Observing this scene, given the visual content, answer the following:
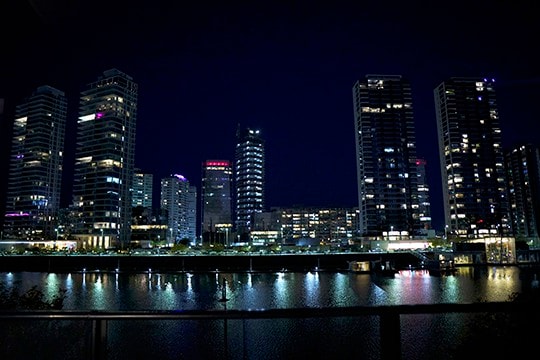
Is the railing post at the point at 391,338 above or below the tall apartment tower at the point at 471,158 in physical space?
Answer: below

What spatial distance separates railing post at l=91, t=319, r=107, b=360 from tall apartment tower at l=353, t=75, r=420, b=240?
171706 mm

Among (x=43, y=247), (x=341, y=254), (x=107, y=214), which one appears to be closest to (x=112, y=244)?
(x=107, y=214)

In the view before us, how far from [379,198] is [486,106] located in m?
63.1

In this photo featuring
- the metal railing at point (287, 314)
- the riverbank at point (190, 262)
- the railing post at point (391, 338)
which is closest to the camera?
the metal railing at point (287, 314)

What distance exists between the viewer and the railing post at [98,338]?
13.7 ft

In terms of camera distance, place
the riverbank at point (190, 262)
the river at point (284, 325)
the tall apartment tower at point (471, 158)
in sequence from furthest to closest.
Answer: the tall apartment tower at point (471, 158) < the riverbank at point (190, 262) < the river at point (284, 325)

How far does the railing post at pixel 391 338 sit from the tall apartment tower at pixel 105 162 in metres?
170

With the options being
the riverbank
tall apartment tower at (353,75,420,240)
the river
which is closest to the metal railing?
the river

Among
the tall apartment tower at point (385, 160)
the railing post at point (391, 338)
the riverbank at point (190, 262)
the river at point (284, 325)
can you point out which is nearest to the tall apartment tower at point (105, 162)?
the riverbank at point (190, 262)

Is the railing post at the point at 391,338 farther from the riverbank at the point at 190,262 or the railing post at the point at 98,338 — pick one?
the riverbank at the point at 190,262

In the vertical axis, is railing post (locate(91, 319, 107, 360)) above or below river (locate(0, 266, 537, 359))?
above

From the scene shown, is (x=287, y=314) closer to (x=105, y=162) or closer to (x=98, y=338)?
(x=98, y=338)

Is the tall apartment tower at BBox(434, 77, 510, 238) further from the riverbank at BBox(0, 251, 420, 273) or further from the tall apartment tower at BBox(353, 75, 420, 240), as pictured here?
the riverbank at BBox(0, 251, 420, 273)

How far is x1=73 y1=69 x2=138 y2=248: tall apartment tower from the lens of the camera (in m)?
167
